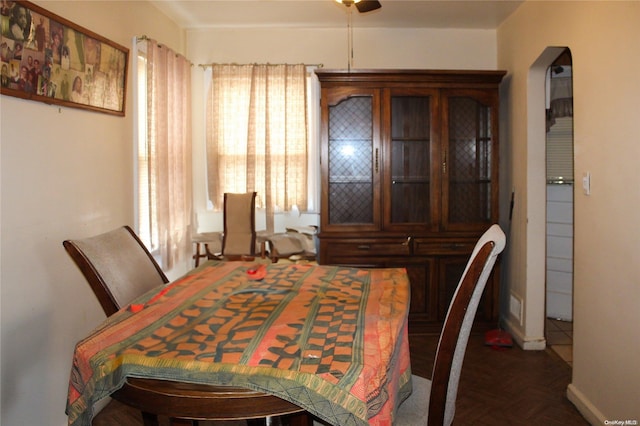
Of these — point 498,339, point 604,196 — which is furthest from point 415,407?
point 498,339

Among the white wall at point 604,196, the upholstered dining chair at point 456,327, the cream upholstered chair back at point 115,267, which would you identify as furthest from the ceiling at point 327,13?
the upholstered dining chair at point 456,327

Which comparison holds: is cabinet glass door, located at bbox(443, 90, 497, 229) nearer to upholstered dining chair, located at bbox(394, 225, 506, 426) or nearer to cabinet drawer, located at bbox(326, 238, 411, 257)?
cabinet drawer, located at bbox(326, 238, 411, 257)

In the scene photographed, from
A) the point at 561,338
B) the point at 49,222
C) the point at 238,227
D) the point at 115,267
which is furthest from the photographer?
the point at 238,227

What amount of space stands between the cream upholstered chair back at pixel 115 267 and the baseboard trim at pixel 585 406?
7.67 ft

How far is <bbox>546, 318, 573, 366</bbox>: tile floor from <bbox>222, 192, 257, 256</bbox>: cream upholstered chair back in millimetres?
2567

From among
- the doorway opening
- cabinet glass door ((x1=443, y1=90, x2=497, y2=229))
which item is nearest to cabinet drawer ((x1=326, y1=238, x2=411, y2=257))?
cabinet glass door ((x1=443, y1=90, x2=497, y2=229))

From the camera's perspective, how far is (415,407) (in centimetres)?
188

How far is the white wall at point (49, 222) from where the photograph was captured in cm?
234

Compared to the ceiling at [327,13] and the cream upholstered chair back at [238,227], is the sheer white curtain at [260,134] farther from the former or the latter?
the ceiling at [327,13]

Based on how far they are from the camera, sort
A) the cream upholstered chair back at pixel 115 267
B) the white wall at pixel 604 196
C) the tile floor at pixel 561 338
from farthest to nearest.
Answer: the tile floor at pixel 561 338 → the white wall at pixel 604 196 → the cream upholstered chair back at pixel 115 267

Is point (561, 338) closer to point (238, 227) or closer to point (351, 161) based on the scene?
point (351, 161)

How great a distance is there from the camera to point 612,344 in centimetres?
265

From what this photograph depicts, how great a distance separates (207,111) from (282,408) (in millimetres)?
3939

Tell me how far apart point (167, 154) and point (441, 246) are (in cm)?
233
